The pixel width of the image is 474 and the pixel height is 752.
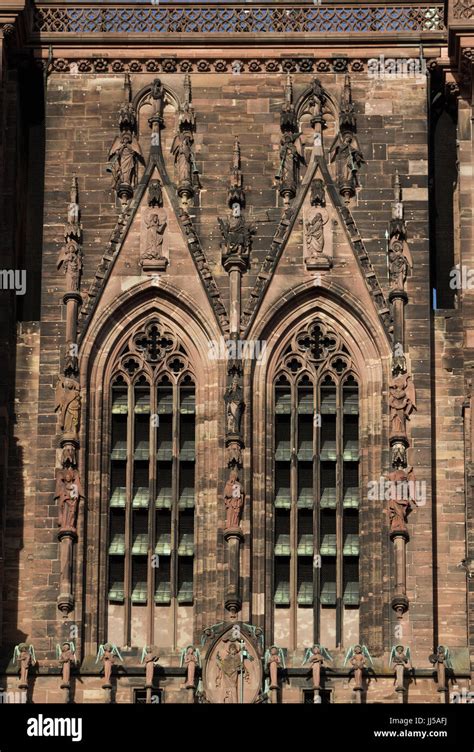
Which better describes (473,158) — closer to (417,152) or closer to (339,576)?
(417,152)

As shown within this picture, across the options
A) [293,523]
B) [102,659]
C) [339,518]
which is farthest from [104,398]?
[102,659]

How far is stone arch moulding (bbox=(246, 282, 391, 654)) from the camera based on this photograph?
55.5 meters

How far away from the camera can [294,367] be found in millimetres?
56906

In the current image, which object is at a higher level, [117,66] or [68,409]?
[117,66]

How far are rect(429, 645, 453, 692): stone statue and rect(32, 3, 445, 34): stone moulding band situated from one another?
28.0 ft

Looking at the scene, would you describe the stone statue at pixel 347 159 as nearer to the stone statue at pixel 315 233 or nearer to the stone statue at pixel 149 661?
the stone statue at pixel 315 233

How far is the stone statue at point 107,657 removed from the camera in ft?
179

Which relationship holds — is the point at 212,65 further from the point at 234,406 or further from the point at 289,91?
the point at 234,406

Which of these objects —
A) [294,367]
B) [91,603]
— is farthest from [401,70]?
[91,603]

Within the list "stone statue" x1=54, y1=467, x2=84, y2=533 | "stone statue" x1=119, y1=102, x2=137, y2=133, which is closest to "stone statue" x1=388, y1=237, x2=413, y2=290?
"stone statue" x1=119, y1=102, x2=137, y2=133

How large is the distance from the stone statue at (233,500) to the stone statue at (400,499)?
1.80 metres

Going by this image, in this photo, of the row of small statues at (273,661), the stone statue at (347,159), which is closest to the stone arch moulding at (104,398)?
the row of small statues at (273,661)

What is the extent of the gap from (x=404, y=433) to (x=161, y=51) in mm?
6198

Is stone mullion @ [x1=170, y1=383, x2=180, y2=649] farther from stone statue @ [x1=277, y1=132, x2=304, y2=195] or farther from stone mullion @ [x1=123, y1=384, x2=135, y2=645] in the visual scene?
stone statue @ [x1=277, y1=132, x2=304, y2=195]
